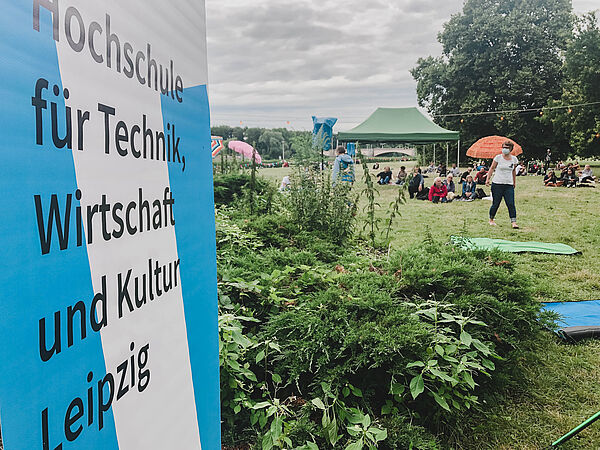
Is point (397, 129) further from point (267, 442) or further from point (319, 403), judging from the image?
point (267, 442)

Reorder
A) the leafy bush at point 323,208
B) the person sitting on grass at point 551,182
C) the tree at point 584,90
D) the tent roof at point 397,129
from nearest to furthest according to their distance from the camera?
the leafy bush at point 323,208 → the tent roof at point 397,129 → the person sitting on grass at point 551,182 → the tree at point 584,90

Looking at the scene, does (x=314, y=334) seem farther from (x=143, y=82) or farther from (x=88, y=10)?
(x=88, y=10)

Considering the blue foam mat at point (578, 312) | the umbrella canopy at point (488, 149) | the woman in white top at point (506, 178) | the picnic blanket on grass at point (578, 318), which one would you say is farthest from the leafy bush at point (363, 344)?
the umbrella canopy at point (488, 149)

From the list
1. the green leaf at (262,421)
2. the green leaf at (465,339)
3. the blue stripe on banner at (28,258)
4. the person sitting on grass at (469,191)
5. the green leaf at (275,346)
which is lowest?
the green leaf at (262,421)

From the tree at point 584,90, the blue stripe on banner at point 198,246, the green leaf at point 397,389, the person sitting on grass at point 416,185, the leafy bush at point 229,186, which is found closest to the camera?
the blue stripe on banner at point 198,246

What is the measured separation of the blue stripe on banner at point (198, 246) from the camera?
1130 millimetres

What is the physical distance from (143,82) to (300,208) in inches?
142

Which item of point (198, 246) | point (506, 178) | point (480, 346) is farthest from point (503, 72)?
point (198, 246)

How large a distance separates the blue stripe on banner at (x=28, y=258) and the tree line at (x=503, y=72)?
103 feet

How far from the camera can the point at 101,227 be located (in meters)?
0.79

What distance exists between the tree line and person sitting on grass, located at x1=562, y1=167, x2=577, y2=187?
36.9 ft

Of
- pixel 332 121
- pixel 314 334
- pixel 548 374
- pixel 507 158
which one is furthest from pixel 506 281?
pixel 332 121

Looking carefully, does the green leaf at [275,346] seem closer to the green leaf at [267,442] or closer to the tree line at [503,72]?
the green leaf at [267,442]

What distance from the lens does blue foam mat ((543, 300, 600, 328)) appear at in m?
3.71
